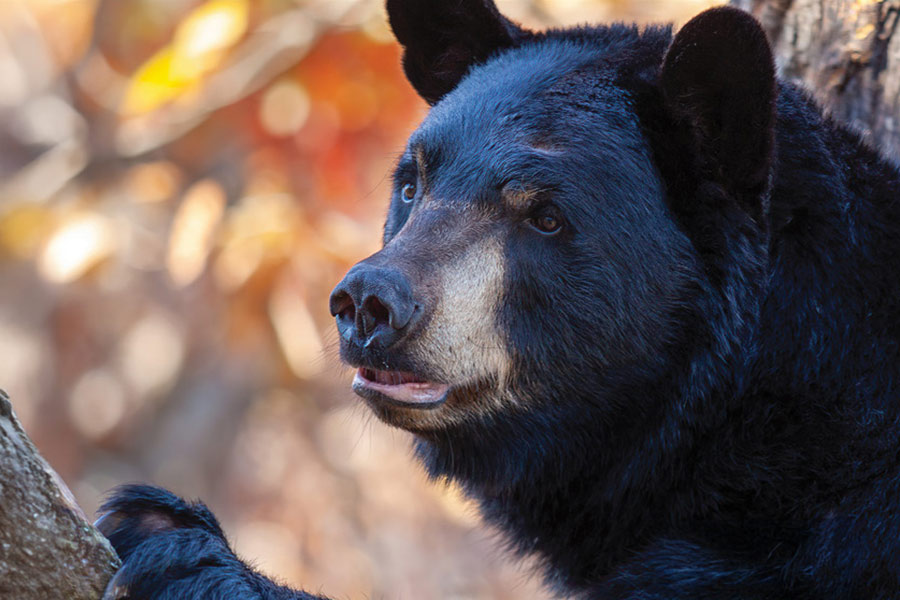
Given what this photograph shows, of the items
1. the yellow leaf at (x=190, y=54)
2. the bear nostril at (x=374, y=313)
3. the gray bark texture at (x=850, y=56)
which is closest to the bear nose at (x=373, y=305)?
the bear nostril at (x=374, y=313)

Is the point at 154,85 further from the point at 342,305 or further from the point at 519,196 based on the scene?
the point at 342,305

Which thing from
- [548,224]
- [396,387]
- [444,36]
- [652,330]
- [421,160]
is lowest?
[652,330]

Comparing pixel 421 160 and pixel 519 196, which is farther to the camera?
pixel 421 160

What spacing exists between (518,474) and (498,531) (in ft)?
1.64

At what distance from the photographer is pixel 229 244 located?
32.8 ft

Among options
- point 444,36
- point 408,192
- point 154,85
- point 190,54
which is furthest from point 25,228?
point 408,192

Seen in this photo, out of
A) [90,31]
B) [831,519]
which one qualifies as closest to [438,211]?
[831,519]

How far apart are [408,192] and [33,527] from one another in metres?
1.66

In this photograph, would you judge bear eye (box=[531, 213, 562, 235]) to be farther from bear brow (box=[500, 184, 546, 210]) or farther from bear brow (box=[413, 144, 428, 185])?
bear brow (box=[413, 144, 428, 185])

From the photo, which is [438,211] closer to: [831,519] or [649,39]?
[649,39]

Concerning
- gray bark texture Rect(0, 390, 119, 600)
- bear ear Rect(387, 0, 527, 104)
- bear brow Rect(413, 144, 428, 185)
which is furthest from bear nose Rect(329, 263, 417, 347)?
bear ear Rect(387, 0, 527, 104)

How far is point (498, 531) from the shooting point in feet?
12.0

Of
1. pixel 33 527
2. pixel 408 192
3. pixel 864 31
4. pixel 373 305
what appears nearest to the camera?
pixel 33 527

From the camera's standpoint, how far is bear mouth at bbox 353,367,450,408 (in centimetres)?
291
